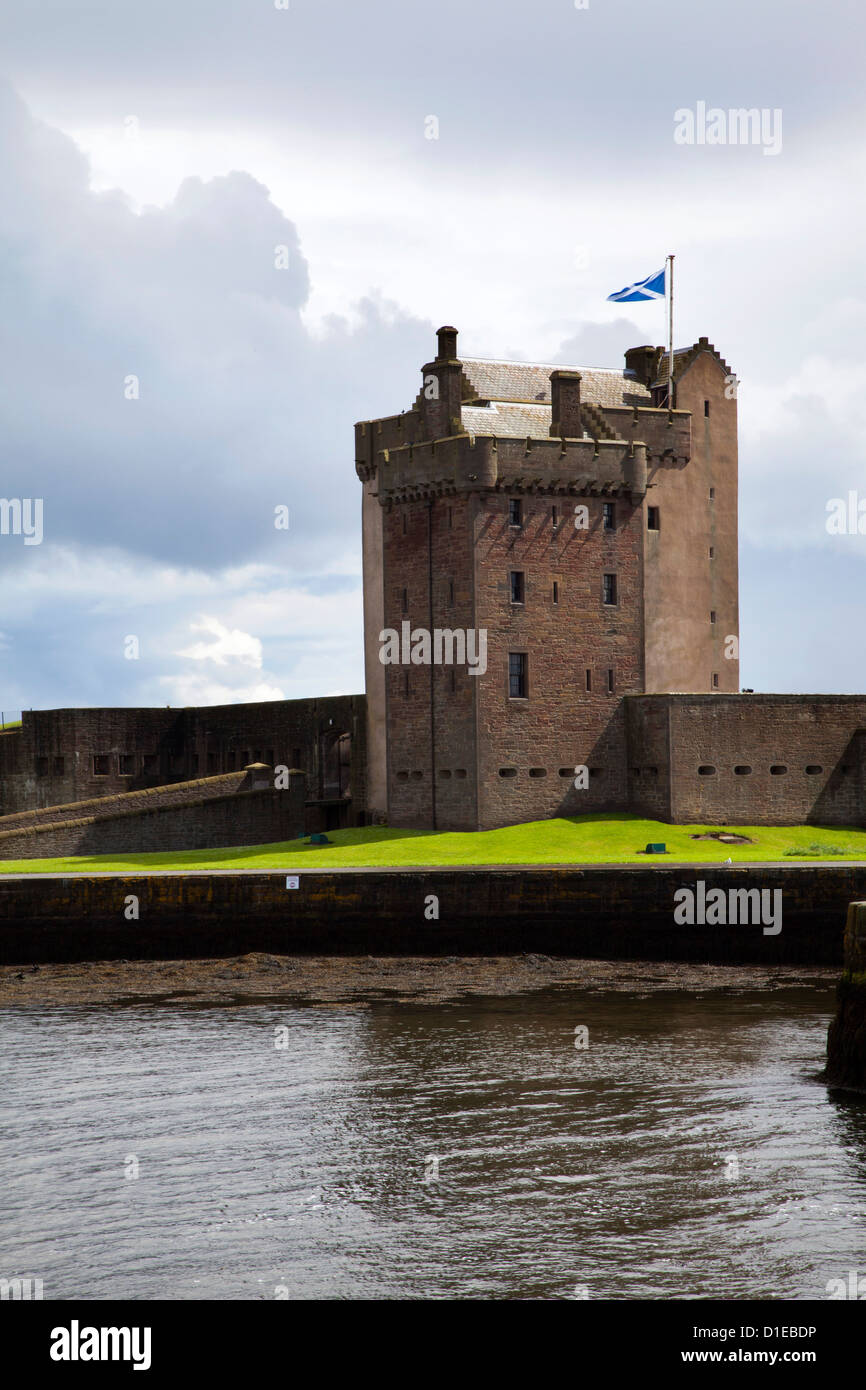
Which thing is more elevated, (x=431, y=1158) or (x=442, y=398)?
(x=442, y=398)

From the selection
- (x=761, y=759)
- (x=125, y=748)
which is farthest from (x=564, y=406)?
(x=125, y=748)

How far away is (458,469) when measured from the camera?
168ft

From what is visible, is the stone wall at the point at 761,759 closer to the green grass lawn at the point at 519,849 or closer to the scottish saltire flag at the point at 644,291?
the green grass lawn at the point at 519,849

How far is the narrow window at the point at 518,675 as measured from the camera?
51219 millimetres

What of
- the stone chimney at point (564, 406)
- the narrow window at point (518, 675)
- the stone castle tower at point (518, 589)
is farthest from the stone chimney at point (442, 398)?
the narrow window at point (518, 675)

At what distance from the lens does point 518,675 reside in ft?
169

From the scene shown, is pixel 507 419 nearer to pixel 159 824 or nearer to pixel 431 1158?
pixel 159 824

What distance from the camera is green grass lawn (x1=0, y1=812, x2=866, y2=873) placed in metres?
43.8

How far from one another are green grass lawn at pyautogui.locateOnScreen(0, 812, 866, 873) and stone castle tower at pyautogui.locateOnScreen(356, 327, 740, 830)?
181 centimetres

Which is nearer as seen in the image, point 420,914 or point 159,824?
point 420,914

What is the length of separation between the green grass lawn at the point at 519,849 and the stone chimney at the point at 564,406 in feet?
43.5

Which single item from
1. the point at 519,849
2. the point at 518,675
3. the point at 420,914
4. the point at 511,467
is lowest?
the point at 420,914

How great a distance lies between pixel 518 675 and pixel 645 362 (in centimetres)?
1606
